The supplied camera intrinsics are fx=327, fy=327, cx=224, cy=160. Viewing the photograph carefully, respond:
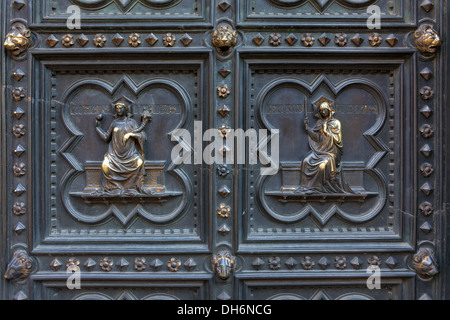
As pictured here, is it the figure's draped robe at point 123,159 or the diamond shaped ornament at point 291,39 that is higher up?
the diamond shaped ornament at point 291,39

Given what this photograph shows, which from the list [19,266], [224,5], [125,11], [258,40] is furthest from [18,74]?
[258,40]

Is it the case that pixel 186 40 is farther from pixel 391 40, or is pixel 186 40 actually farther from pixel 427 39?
pixel 427 39

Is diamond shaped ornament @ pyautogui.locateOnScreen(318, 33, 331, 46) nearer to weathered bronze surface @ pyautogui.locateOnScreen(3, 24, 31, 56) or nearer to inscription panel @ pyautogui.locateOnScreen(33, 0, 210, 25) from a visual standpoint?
inscription panel @ pyautogui.locateOnScreen(33, 0, 210, 25)

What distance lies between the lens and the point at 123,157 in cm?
259

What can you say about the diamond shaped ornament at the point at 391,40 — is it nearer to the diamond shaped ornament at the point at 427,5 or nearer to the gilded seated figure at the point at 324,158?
the diamond shaped ornament at the point at 427,5

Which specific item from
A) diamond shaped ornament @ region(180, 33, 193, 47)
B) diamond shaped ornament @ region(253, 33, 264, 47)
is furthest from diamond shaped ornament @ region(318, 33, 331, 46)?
diamond shaped ornament @ region(180, 33, 193, 47)

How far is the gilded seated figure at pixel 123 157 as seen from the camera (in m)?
2.58

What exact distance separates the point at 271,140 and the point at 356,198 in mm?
840

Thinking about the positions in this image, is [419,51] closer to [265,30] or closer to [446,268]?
[265,30]

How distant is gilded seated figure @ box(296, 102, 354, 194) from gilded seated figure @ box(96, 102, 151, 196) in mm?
1291

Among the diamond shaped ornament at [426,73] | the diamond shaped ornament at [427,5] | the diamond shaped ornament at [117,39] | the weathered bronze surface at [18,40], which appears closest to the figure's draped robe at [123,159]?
the diamond shaped ornament at [117,39]

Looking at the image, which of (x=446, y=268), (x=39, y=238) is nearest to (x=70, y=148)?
(x=39, y=238)

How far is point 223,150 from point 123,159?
79 centimetres

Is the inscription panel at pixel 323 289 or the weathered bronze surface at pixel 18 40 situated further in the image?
the inscription panel at pixel 323 289
